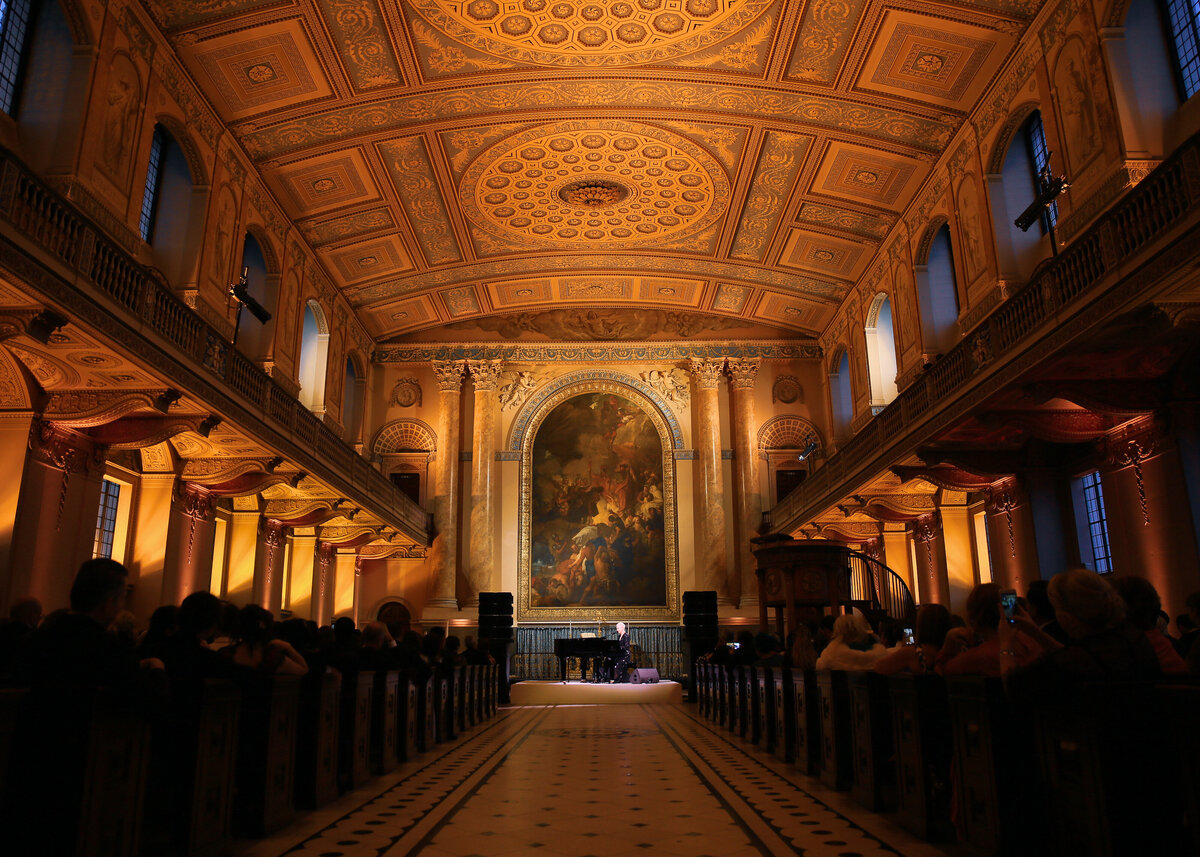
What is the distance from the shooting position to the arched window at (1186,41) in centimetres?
1120

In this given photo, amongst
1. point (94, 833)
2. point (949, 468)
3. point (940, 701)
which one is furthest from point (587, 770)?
point (949, 468)

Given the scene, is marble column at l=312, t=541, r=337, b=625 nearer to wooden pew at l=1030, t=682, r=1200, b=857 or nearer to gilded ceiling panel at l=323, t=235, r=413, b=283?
gilded ceiling panel at l=323, t=235, r=413, b=283

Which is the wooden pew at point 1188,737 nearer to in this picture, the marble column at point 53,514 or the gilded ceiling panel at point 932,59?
the marble column at point 53,514

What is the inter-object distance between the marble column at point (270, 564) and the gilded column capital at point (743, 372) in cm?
1336

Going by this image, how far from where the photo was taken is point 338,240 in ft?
67.4

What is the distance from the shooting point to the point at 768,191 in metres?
19.7

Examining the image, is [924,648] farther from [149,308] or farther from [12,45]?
[12,45]

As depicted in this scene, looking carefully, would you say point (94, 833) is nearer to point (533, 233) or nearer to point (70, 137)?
point (70, 137)

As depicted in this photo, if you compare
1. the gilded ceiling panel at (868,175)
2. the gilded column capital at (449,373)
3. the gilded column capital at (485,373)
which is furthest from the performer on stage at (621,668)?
the gilded ceiling panel at (868,175)

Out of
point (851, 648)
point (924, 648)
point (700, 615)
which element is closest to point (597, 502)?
point (700, 615)

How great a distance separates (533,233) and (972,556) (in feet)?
41.9

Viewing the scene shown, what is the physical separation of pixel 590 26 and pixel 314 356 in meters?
11.2

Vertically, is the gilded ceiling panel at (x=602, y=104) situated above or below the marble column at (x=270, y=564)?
above

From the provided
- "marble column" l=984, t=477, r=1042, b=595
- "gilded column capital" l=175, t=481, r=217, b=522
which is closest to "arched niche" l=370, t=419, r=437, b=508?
"gilded column capital" l=175, t=481, r=217, b=522
